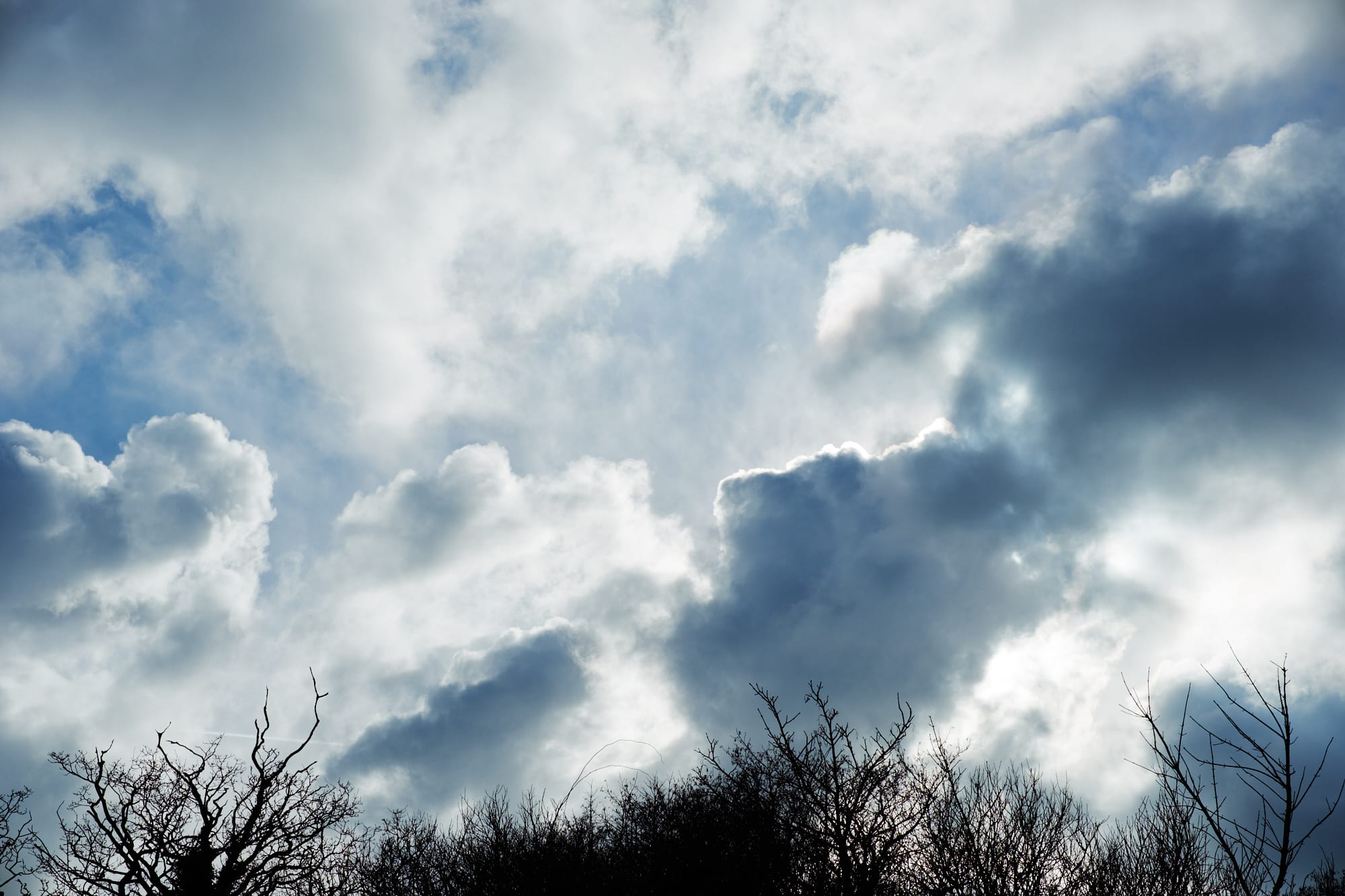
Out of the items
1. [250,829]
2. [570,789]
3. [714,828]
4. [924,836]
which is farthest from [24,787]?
[924,836]

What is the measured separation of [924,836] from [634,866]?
1357cm

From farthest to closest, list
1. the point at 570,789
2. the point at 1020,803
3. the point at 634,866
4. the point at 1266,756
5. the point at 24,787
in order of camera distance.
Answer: the point at 634,866, the point at 24,787, the point at 1020,803, the point at 570,789, the point at 1266,756

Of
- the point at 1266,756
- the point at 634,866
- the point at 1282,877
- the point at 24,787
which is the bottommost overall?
the point at 1282,877

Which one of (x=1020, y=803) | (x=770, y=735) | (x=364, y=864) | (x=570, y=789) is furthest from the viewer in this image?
(x=364, y=864)

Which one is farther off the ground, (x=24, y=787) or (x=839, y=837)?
(x=24, y=787)

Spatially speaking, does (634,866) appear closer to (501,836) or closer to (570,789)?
(501,836)

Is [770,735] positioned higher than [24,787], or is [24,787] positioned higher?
[24,787]

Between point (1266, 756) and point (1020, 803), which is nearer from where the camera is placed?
point (1266, 756)

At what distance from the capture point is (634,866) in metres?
29.5

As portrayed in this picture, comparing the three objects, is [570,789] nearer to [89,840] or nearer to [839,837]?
[839,837]

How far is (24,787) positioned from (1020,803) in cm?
3252

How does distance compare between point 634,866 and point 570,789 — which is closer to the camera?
point 570,789

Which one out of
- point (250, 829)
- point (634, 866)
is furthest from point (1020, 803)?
point (250, 829)

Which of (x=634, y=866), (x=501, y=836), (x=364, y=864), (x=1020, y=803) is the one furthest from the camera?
(x=501, y=836)
